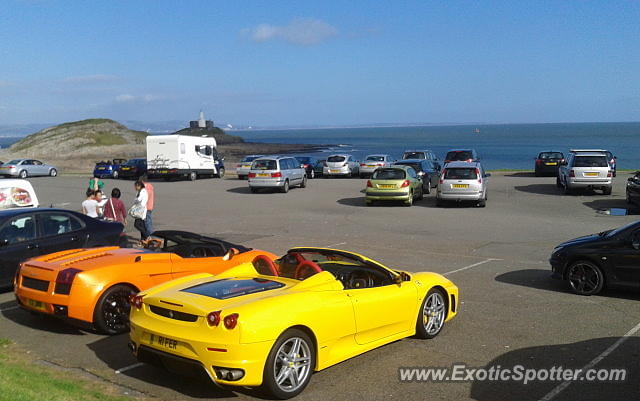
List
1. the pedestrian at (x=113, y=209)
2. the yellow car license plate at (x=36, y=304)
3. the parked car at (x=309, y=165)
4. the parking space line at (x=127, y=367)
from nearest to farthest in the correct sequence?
the parking space line at (x=127, y=367), the yellow car license plate at (x=36, y=304), the pedestrian at (x=113, y=209), the parked car at (x=309, y=165)

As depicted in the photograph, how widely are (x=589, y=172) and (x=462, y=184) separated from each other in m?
6.24

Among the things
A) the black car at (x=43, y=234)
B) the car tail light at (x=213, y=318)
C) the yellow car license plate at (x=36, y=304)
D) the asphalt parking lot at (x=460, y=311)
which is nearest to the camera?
the car tail light at (x=213, y=318)

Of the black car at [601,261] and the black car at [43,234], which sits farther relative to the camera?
the black car at [43,234]

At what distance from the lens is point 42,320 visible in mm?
8352

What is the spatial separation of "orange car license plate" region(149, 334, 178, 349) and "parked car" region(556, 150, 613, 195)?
2249 centimetres

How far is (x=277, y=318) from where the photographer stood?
5.53 meters

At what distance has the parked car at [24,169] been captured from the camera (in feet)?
138

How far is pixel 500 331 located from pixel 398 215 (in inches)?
506

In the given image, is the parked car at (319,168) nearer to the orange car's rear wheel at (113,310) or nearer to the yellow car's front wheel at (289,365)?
the orange car's rear wheel at (113,310)

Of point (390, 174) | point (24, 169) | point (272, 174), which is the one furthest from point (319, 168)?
point (24, 169)

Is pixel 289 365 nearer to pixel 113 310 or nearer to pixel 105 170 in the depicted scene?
pixel 113 310

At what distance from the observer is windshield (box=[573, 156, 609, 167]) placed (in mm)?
24719

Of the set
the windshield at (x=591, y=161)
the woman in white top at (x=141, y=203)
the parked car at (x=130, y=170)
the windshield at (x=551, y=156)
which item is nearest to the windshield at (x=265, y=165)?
the windshield at (x=591, y=161)

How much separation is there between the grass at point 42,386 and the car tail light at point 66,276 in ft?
3.61
